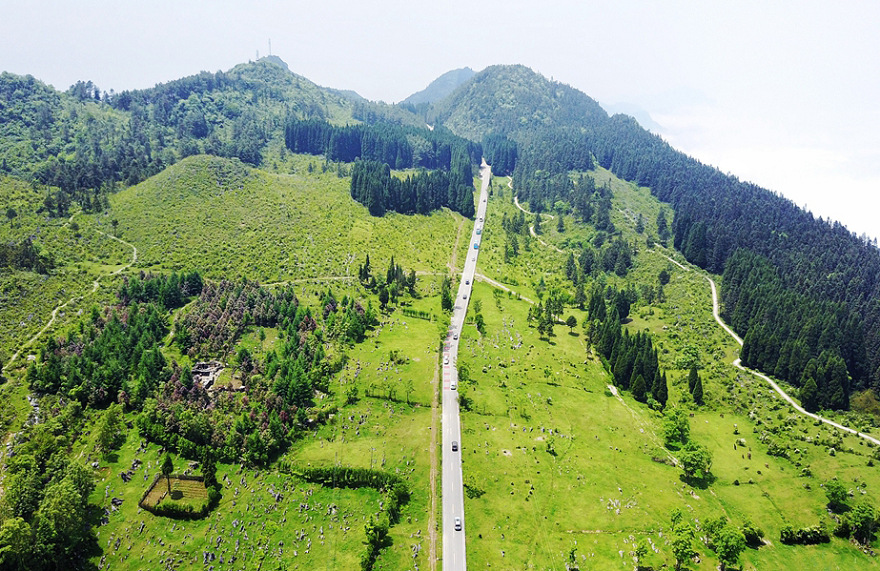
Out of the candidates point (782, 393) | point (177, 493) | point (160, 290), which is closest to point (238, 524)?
point (177, 493)

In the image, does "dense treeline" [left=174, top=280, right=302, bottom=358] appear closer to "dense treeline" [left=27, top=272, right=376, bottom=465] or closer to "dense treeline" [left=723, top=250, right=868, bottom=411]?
"dense treeline" [left=27, top=272, right=376, bottom=465]

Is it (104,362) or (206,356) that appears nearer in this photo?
(104,362)

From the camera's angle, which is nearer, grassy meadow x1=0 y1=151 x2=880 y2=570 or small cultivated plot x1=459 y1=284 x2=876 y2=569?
grassy meadow x1=0 y1=151 x2=880 y2=570

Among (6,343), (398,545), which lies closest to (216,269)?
(6,343)

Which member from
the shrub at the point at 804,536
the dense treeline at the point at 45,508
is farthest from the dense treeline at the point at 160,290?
the shrub at the point at 804,536

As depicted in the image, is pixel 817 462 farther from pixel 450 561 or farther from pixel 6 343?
pixel 6 343

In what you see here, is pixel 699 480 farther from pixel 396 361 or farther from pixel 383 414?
pixel 396 361

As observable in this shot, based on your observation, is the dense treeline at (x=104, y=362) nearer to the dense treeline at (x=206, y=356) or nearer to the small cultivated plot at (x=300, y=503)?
the dense treeline at (x=206, y=356)

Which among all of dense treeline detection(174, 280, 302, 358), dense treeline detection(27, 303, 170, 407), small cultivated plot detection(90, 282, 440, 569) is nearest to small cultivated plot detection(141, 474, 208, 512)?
small cultivated plot detection(90, 282, 440, 569)
